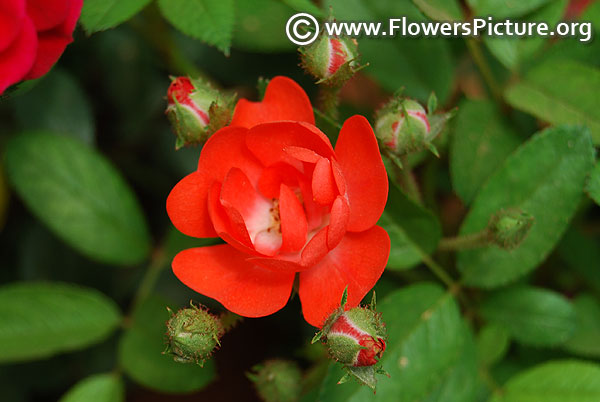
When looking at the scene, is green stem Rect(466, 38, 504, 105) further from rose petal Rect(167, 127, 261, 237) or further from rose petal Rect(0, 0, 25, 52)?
rose petal Rect(0, 0, 25, 52)

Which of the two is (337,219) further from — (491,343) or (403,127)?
(491,343)

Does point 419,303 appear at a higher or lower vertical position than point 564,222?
lower

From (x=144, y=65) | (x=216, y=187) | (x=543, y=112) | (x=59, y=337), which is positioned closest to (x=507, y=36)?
(x=543, y=112)

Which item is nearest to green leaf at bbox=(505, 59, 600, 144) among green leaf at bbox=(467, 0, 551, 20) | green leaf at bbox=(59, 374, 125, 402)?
green leaf at bbox=(467, 0, 551, 20)

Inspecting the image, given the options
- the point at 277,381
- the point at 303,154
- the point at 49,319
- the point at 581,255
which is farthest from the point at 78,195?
the point at 581,255

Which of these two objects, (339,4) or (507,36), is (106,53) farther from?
(507,36)
